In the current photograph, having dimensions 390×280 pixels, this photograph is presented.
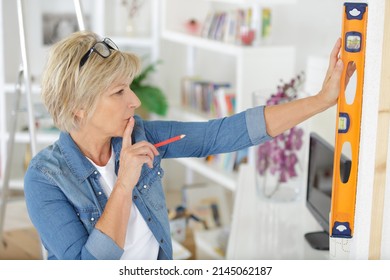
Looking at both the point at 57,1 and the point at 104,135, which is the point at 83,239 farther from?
the point at 57,1

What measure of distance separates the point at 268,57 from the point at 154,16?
1.20 metres

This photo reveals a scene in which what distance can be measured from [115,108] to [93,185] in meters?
0.18

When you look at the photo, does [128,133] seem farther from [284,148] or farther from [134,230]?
[284,148]

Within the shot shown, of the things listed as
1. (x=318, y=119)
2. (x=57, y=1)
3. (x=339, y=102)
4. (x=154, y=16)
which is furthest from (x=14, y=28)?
(x=339, y=102)

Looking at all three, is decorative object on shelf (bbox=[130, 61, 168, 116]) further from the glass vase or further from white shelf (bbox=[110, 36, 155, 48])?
the glass vase

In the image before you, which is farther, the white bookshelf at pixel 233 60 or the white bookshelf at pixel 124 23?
the white bookshelf at pixel 124 23

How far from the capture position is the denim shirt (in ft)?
4.51

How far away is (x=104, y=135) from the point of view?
149 centimetres

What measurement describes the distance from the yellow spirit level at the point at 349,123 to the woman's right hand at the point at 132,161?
1.27 ft

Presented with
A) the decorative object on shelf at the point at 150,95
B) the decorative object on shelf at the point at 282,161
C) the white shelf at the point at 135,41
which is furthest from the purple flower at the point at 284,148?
the white shelf at the point at 135,41

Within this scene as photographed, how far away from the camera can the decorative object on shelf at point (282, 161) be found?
2.51 m

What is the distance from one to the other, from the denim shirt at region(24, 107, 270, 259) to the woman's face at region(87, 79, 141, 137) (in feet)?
0.29

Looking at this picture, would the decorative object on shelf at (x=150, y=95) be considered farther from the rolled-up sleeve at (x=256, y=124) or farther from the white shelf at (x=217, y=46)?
the rolled-up sleeve at (x=256, y=124)

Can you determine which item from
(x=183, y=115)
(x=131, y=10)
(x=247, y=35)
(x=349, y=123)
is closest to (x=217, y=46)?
(x=247, y=35)
